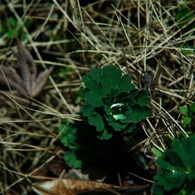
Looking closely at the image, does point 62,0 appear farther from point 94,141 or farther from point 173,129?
point 173,129

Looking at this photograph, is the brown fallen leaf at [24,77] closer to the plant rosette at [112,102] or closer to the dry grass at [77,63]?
the dry grass at [77,63]

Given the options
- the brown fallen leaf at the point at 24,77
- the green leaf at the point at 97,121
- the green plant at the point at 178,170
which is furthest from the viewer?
the brown fallen leaf at the point at 24,77

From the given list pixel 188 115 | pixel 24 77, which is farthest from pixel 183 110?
pixel 24 77

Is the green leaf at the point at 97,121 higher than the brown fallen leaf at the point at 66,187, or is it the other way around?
the green leaf at the point at 97,121

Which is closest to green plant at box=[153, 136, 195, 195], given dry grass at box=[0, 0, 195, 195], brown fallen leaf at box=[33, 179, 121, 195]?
dry grass at box=[0, 0, 195, 195]

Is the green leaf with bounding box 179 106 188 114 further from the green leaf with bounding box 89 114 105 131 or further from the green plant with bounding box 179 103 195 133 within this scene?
the green leaf with bounding box 89 114 105 131

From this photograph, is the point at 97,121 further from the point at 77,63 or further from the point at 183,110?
the point at 77,63

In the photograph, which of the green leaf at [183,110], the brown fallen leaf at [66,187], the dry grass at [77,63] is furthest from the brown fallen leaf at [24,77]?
the green leaf at [183,110]
